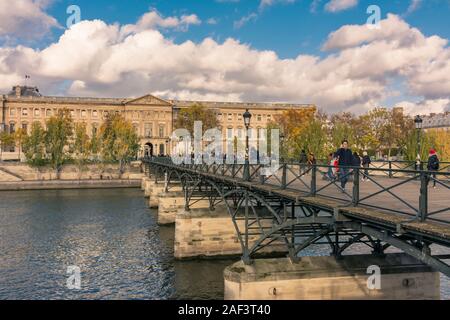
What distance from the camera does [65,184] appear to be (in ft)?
247

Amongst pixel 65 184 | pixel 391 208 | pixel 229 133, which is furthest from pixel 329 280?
pixel 229 133

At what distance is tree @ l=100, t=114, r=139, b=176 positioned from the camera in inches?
3452

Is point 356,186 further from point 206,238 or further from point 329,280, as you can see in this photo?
point 206,238

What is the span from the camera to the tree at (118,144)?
3452 inches

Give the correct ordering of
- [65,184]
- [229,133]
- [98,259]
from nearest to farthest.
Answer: [98,259], [65,184], [229,133]

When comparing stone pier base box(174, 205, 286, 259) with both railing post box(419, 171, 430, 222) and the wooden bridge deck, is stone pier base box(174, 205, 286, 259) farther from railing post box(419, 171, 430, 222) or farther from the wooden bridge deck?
railing post box(419, 171, 430, 222)

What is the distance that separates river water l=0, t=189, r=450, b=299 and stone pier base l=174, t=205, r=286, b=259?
71 cm

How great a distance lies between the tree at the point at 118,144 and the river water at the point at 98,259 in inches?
1549

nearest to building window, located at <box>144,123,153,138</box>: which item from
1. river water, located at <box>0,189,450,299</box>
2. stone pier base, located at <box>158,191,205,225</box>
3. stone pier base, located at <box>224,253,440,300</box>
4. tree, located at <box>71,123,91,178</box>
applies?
tree, located at <box>71,123,91,178</box>

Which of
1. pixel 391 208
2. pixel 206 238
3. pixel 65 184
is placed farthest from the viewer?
pixel 65 184

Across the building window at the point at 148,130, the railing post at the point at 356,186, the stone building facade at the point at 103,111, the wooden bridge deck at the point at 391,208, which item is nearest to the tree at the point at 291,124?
the stone building facade at the point at 103,111

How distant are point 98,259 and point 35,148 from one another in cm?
6248
